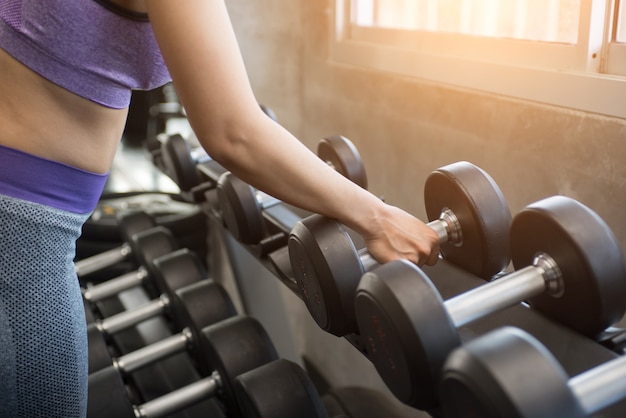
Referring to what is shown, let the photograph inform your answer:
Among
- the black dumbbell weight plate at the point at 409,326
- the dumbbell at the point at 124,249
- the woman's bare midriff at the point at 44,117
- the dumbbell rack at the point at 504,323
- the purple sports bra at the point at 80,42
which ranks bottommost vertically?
the dumbbell at the point at 124,249

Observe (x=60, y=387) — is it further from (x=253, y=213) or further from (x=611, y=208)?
(x=611, y=208)

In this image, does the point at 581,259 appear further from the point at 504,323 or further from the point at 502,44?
the point at 502,44

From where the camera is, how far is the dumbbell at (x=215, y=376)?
1.23 meters

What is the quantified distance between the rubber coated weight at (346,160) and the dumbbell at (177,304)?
1.31 feet

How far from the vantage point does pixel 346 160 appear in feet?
4.14

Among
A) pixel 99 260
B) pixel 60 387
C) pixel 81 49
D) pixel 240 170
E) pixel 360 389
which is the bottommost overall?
pixel 360 389

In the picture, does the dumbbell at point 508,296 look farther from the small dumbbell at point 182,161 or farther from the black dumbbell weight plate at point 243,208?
the small dumbbell at point 182,161

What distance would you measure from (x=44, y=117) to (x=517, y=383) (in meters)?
0.57

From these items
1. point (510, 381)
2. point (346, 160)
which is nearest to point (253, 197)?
point (346, 160)

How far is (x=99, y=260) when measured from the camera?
187 centimetres

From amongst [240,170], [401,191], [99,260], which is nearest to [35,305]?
[240,170]

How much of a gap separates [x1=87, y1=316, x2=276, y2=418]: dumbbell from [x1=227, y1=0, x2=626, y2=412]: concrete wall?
20.0 inches

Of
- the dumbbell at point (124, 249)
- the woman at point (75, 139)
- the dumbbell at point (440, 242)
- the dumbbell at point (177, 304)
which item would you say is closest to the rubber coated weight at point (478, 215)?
the dumbbell at point (440, 242)

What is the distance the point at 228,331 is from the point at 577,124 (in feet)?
2.38
